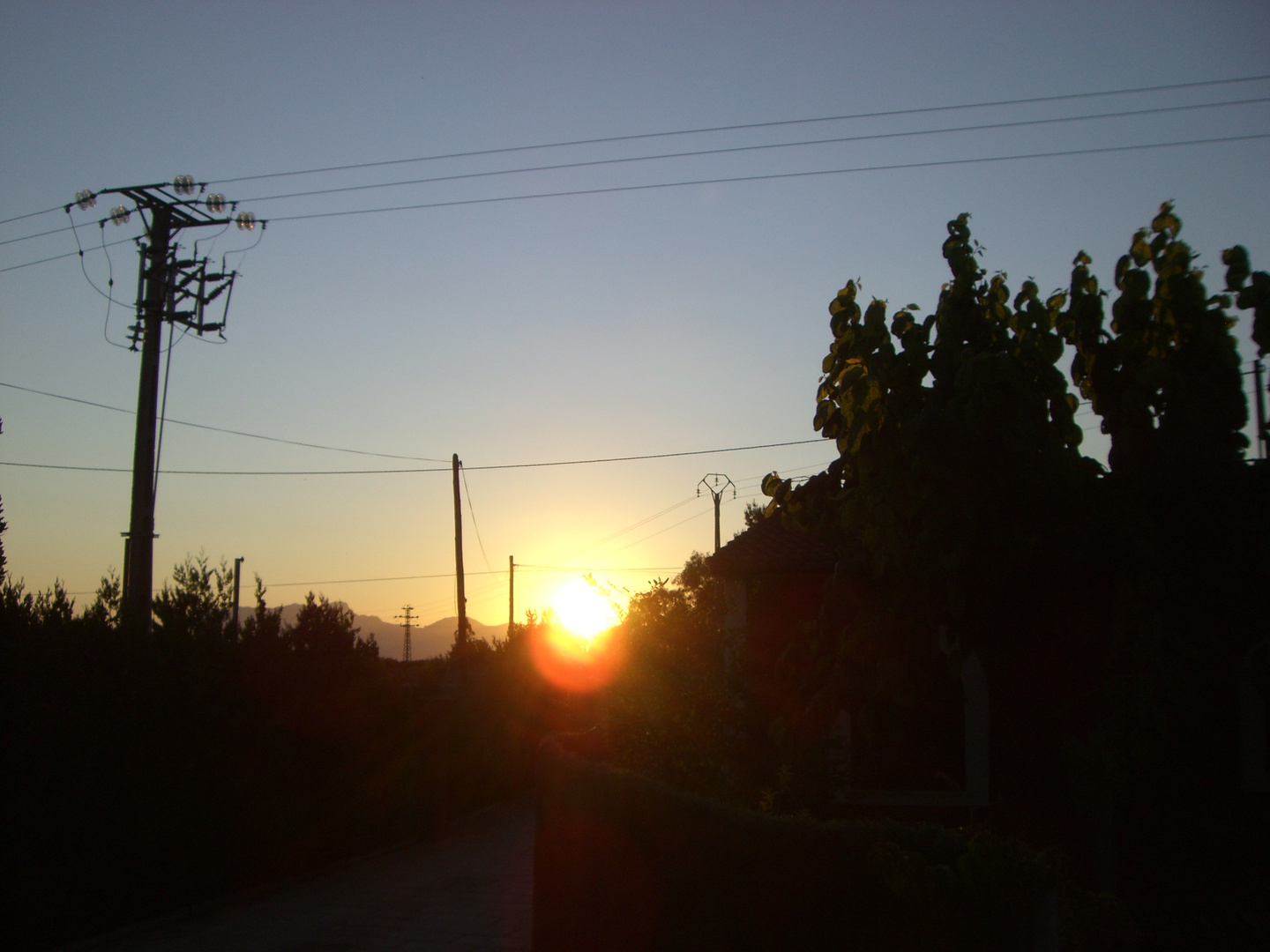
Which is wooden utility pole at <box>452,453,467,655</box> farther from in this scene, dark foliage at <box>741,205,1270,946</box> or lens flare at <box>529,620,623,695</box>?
dark foliage at <box>741,205,1270,946</box>

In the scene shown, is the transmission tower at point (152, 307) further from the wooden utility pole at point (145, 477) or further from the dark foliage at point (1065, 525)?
the dark foliage at point (1065, 525)

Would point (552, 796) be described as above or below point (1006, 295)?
below

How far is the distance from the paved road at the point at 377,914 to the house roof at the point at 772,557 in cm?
412

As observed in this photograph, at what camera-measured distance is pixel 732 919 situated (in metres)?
4.46

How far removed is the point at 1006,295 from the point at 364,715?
10.0 metres

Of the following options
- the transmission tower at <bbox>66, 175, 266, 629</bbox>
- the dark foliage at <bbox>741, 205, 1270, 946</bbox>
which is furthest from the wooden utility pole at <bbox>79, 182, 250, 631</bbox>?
the dark foliage at <bbox>741, 205, 1270, 946</bbox>

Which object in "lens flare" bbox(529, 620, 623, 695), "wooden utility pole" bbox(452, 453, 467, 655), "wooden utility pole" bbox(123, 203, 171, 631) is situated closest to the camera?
"lens flare" bbox(529, 620, 623, 695)

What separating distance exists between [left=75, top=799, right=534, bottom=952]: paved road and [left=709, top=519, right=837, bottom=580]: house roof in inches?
162

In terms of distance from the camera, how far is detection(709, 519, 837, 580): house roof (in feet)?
37.1

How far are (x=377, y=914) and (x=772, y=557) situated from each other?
5496mm

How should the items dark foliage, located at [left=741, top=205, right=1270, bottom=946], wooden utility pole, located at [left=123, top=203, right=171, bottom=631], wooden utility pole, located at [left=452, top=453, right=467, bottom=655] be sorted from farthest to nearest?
wooden utility pole, located at [left=452, top=453, right=467, bottom=655] → wooden utility pole, located at [left=123, top=203, right=171, bottom=631] → dark foliage, located at [left=741, top=205, right=1270, bottom=946]

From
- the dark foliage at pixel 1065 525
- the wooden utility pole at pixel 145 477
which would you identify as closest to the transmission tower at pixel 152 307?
the wooden utility pole at pixel 145 477

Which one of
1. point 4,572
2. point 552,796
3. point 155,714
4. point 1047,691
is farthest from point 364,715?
point 1047,691

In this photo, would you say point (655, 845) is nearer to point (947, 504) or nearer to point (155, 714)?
point (947, 504)
